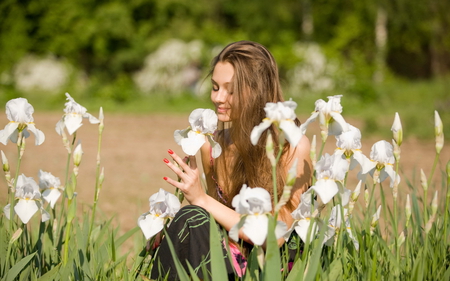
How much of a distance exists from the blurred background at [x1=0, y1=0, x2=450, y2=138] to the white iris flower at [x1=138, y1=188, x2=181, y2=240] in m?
8.83

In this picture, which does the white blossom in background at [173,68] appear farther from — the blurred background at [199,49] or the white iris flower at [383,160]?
the white iris flower at [383,160]

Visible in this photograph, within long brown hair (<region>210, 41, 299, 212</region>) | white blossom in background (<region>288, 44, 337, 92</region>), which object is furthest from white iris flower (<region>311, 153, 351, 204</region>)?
white blossom in background (<region>288, 44, 337, 92</region>)

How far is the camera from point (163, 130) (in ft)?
26.6

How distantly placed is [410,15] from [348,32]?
2110 millimetres

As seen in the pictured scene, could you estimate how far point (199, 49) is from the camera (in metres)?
13.4

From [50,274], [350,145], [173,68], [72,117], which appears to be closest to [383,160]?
[350,145]

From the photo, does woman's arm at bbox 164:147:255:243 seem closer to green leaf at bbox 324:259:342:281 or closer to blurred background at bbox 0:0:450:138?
green leaf at bbox 324:259:342:281

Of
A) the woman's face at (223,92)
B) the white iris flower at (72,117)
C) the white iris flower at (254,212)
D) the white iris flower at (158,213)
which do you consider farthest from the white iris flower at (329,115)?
the white iris flower at (72,117)

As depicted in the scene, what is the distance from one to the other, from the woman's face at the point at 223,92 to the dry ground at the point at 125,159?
4.28 feet

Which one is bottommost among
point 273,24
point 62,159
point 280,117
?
point 62,159

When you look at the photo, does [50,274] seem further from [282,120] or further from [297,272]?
[282,120]

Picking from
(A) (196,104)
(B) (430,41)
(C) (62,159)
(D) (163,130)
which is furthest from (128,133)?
(B) (430,41)

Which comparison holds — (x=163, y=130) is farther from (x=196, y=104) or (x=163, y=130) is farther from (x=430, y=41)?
(x=430, y=41)

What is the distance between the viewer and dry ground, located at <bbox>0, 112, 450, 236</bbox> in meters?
3.84
